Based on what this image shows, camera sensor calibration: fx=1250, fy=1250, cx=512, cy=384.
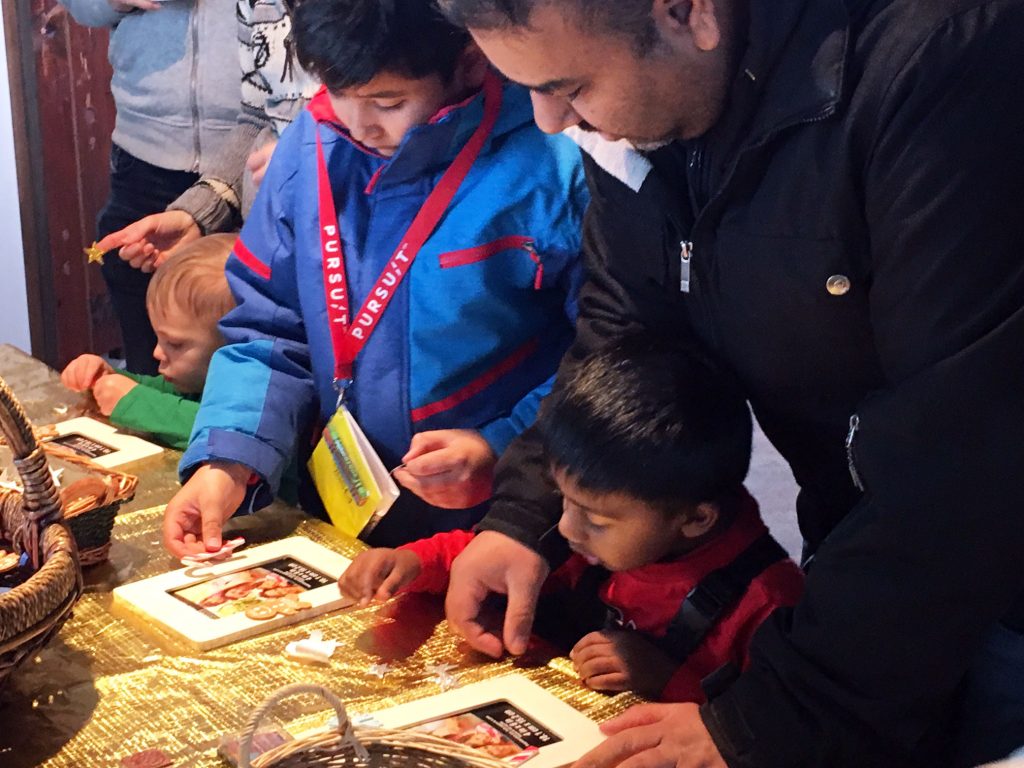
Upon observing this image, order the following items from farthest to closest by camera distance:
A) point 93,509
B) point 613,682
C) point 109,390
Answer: point 109,390, point 93,509, point 613,682

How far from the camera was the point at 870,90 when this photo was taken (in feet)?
3.16

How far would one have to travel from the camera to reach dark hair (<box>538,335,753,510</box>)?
1300 millimetres

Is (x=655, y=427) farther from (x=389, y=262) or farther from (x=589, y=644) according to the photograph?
(x=389, y=262)

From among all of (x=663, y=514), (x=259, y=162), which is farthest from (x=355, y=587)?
(x=259, y=162)

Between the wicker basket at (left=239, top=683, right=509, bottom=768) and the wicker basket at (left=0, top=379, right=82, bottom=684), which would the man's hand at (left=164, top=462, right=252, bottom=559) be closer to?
the wicker basket at (left=0, top=379, right=82, bottom=684)

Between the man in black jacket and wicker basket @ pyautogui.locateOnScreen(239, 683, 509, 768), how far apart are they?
125 mm

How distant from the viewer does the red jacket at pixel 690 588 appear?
1298 mm

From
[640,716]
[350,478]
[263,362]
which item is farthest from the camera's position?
[263,362]

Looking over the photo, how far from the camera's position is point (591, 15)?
101cm

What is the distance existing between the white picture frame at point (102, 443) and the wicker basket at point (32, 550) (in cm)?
47

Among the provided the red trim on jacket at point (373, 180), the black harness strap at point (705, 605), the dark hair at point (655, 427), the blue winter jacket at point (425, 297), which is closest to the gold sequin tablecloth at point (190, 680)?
the black harness strap at point (705, 605)

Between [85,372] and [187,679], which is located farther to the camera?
[85,372]

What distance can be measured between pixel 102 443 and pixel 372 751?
107cm

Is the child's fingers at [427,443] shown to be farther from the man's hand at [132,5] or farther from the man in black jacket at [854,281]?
the man's hand at [132,5]
